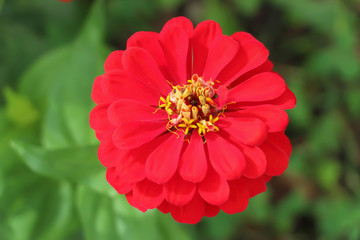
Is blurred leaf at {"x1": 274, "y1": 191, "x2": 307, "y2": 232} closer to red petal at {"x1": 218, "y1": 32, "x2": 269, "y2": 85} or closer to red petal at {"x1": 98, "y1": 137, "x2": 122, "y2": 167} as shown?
red petal at {"x1": 218, "y1": 32, "x2": 269, "y2": 85}

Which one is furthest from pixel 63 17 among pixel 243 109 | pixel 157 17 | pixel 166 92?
pixel 243 109

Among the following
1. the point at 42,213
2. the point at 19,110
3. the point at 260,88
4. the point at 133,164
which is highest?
the point at 260,88

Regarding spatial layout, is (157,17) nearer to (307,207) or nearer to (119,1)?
(119,1)

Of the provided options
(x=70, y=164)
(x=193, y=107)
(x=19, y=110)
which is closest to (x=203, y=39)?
(x=193, y=107)

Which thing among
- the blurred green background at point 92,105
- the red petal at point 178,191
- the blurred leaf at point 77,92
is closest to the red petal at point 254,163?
the red petal at point 178,191

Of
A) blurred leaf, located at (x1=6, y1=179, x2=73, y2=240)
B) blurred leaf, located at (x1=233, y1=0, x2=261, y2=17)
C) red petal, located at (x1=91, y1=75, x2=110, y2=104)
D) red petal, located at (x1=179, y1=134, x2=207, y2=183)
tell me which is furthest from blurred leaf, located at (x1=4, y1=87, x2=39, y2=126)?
blurred leaf, located at (x1=233, y1=0, x2=261, y2=17)

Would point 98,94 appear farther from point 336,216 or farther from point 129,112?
point 336,216
